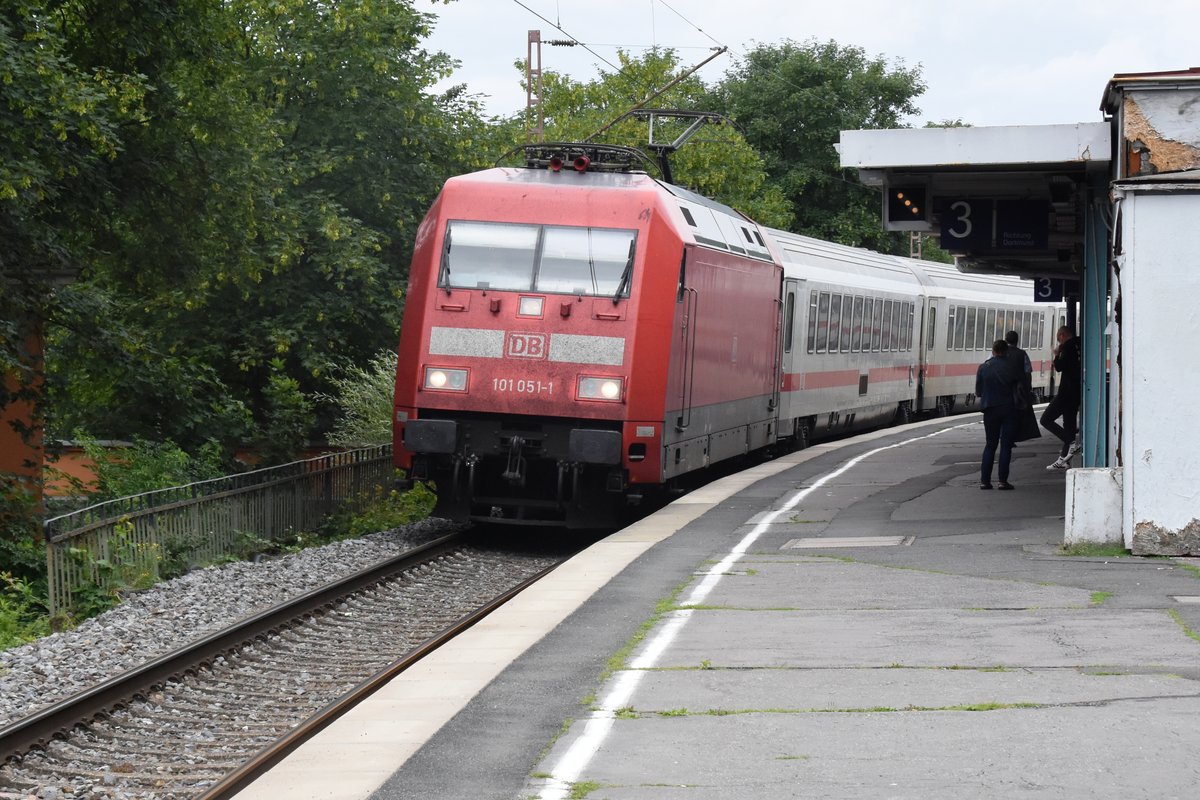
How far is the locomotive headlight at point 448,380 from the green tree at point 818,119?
53.4 m

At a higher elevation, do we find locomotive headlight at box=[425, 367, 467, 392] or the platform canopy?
the platform canopy

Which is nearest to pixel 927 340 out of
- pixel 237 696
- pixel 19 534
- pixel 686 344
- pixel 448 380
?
pixel 686 344

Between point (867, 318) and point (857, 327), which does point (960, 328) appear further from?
point (857, 327)

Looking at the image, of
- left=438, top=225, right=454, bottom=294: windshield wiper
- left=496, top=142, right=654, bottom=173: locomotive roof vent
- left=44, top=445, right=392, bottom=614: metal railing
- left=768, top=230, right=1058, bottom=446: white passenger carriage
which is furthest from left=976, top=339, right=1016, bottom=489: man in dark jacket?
left=44, top=445, right=392, bottom=614: metal railing

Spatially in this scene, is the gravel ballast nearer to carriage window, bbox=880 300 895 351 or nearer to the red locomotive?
the red locomotive

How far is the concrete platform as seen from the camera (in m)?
5.98

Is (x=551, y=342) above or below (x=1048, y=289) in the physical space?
below

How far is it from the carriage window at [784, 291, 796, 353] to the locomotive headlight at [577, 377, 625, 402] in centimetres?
869

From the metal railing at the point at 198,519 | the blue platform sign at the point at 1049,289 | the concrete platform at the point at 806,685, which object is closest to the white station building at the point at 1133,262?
the concrete platform at the point at 806,685

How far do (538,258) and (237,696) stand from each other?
22.6 ft

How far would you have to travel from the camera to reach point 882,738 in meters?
6.50

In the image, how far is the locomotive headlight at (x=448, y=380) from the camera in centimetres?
1528

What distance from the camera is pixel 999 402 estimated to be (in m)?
16.8

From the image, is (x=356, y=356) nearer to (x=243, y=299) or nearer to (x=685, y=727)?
(x=243, y=299)
